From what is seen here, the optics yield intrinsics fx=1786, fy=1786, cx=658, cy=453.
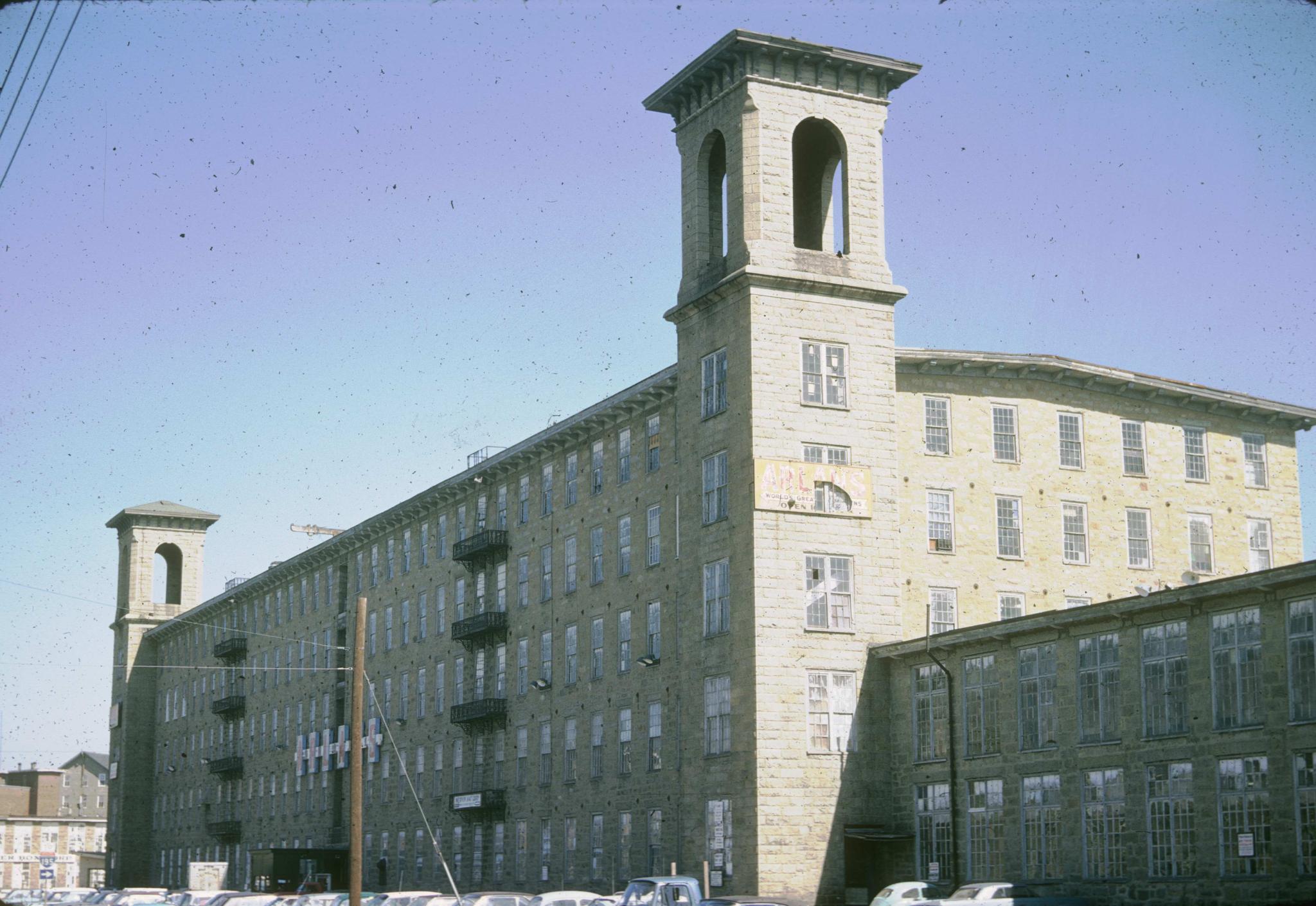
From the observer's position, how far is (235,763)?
104312mm

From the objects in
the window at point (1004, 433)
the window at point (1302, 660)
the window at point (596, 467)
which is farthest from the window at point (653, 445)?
the window at point (1302, 660)

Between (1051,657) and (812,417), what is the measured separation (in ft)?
36.0

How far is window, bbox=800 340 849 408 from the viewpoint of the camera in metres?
53.1

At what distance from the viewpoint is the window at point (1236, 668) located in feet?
129

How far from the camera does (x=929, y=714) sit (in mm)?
50094

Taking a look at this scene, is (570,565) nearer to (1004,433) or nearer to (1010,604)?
(1010,604)

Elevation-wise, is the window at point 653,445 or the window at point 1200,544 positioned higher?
the window at point 653,445

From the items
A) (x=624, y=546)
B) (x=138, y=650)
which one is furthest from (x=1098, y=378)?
(x=138, y=650)

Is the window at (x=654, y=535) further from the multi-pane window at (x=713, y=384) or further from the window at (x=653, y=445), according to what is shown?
the multi-pane window at (x=713, y=384)

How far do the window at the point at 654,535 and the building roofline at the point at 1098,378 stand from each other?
9685mm

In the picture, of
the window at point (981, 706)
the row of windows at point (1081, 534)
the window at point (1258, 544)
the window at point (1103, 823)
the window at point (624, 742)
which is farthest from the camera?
the window at point (1258, 544)

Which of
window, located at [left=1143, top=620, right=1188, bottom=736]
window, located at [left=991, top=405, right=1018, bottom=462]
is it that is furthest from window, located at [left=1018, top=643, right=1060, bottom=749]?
window, located at [left=991, top=405, right=1018, bottom=462]

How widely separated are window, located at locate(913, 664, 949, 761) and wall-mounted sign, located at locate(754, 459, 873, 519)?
5.31 m

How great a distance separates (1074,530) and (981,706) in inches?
473
